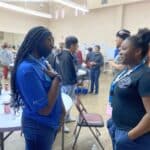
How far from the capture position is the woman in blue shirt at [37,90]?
1.50 metres

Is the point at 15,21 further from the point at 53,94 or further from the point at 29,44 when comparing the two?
the point at 53,94

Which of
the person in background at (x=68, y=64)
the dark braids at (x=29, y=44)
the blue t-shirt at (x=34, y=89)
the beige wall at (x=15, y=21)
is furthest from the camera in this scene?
the beige wall at (x=15, y=21)

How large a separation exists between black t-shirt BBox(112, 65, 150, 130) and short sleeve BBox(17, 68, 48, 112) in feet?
1.50

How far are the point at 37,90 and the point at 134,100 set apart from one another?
22.8 inches

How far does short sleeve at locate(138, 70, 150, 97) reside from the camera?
1383mm

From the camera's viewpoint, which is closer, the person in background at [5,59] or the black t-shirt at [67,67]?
the black t-shirt at [67,67]

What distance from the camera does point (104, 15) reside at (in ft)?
41.0

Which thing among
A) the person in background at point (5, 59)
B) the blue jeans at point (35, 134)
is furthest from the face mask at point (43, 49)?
the person in background at point (5, 59)

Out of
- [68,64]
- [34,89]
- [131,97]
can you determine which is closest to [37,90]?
[34,89]

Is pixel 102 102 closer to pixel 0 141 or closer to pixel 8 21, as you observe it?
pixel 0 141

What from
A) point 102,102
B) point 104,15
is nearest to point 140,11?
point 104,15

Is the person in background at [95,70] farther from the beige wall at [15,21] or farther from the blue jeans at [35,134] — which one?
the beige wall at [15,21]

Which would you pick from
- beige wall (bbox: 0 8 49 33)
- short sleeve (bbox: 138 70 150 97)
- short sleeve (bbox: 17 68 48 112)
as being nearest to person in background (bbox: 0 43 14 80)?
beige wall (bbox: 0 8 49 33)

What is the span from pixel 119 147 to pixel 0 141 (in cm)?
129
